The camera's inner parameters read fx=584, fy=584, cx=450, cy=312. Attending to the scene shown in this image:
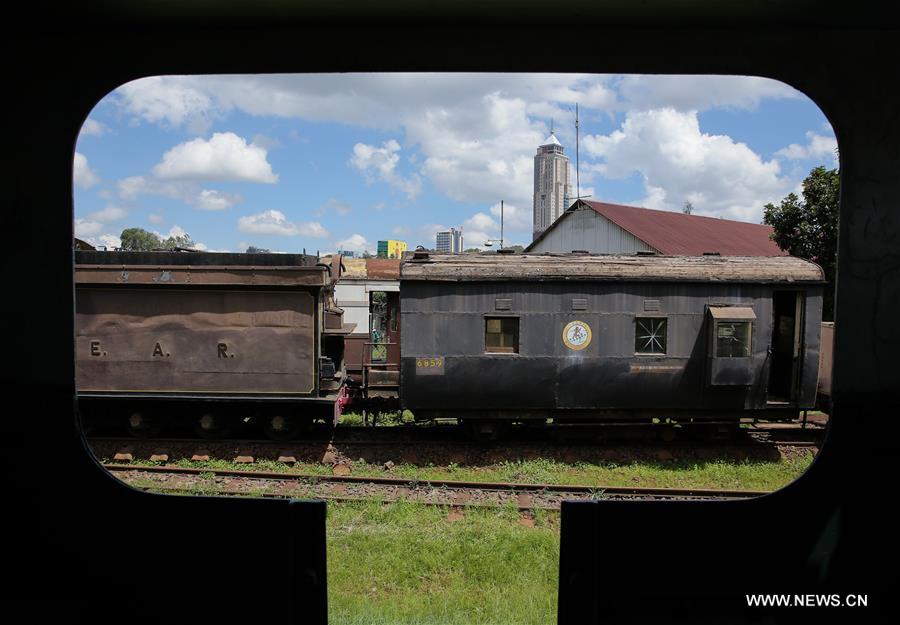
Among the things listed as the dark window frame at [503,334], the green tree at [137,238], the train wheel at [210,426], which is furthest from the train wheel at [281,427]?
the green tree at [137,238]

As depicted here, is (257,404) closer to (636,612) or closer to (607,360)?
(607,360)

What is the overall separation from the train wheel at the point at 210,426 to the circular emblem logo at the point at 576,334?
650cm

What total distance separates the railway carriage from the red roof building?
14.1 meters

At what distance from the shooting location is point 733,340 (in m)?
10.5

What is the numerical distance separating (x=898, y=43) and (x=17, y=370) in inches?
138

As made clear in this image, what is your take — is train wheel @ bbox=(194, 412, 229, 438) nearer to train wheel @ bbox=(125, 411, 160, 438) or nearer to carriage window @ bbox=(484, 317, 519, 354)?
train wheel @ bbox=(125, 411, 160, 438)

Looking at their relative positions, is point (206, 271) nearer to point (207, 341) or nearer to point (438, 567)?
point (207, 341)

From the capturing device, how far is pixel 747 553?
224 cm

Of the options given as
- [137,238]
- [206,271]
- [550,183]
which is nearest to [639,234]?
[206,271]

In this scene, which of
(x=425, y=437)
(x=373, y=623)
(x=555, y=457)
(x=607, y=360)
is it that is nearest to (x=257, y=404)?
(x=425, y=437)

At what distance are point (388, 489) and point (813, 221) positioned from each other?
50.8 feet

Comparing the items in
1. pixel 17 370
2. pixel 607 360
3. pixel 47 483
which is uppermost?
pixel 17 370

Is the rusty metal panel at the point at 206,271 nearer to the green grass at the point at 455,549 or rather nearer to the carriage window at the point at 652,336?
the green grass at the point at 455,549

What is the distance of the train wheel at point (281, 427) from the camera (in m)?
10.9
